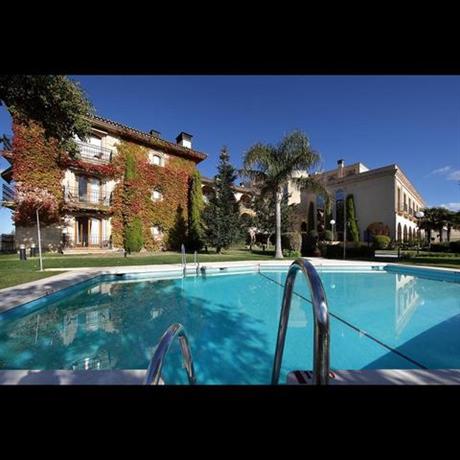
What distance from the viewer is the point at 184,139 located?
1003 inches

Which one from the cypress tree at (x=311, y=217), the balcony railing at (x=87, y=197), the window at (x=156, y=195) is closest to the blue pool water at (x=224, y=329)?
the balcony railing at (x=87, y=197)

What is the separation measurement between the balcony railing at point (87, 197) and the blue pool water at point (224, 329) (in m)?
11.1

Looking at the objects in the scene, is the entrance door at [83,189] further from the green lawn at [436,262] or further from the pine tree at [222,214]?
the green lawn at [436,262]

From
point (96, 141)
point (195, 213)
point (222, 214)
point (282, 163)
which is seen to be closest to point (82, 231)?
point (96, 141)

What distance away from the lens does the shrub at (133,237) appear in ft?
64.8

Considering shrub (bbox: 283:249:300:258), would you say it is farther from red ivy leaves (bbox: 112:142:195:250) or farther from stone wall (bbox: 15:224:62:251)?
stone wall (bbox: 15:224:62:251)

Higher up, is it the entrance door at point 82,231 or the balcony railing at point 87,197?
the balcony railing at point 87,197

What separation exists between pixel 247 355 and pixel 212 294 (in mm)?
4438

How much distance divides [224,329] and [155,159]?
65.7ft
